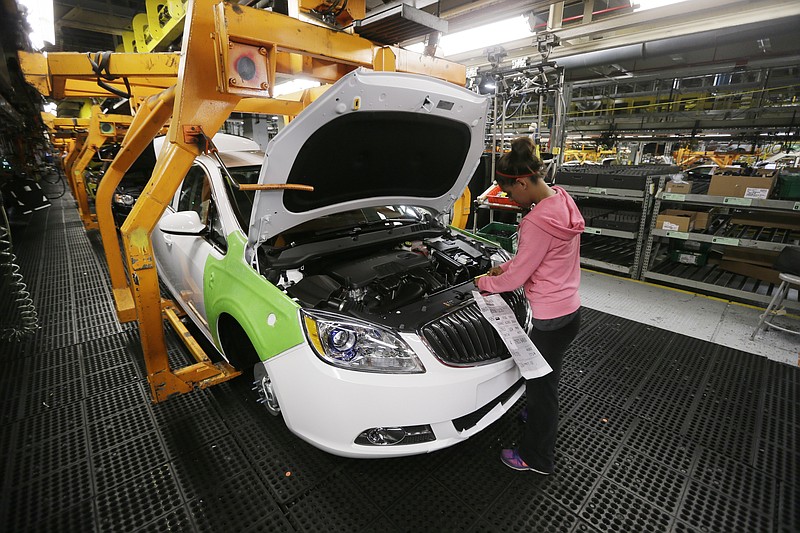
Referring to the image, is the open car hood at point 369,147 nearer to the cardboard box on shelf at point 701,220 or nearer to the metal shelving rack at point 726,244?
the metal shelving rack at point 726,244

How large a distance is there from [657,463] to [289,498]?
1.98 meters

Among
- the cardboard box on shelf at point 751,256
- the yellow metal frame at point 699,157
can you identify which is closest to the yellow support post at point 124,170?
the cardboard box on shelf at point 751,256

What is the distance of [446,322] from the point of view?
5.85 ft

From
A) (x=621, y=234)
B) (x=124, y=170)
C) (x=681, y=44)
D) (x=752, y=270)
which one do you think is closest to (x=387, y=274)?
(x=124, y=170)

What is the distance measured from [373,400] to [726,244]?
446 centimetres

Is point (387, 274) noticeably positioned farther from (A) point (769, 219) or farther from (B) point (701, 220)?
(A) point (769, 219)

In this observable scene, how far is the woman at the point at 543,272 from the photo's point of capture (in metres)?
1.55

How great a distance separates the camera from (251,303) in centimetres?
180

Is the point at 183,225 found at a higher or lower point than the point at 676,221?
lower

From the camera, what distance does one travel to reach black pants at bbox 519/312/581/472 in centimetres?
172

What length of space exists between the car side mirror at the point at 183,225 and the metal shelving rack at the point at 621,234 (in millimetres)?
4534

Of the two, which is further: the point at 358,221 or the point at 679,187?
the point at 679,187

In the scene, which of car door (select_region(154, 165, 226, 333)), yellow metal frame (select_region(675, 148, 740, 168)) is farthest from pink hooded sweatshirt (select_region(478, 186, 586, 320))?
yellow metal frame (select_region(675, 148, 740, 168))

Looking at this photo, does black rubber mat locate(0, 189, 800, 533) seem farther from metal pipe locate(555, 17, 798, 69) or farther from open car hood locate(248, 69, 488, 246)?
metal pipe locate(555, 17, 798, 69)
